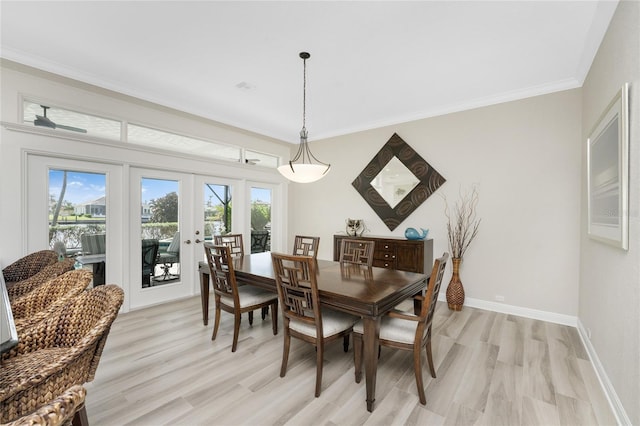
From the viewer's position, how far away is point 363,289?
2.14m

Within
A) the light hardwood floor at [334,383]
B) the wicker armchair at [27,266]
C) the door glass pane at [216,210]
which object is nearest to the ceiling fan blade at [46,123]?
the wicker armchair at [27,266]

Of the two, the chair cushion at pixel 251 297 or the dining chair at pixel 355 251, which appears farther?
the dining chair at pixel 355 251

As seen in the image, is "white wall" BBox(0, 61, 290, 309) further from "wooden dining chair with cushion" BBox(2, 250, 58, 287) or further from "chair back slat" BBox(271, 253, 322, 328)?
"chair back slat" BBox(271, 253, 322, 328)

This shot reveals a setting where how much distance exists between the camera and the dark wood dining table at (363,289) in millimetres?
1859

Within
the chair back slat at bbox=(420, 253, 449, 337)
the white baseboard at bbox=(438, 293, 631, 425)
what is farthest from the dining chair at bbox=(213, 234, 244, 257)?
the white baseboard at bbox=(438, 293, 631, 425)

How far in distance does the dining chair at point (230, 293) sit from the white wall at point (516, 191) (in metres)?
2.67

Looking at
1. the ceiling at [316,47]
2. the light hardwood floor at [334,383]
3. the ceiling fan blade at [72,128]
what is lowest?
the light hardwood floor at [334,383]

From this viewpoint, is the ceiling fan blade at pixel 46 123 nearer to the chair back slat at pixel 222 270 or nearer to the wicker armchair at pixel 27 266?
the wicker armchair at pixel 27 266

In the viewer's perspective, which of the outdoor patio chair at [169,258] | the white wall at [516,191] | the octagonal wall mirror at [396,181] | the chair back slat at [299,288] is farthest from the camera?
the octagonal wall mirror at [396,181]

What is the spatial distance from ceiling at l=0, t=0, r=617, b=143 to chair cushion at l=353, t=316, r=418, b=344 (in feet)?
8.15

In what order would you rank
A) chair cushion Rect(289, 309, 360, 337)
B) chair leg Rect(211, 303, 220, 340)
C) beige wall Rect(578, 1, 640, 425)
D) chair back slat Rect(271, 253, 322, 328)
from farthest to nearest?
1. chair leg Rect(211, 303, 220, 340)
2. chair cushion Rect(289, 309, 360, 337)
3. chair back slat Rect(271, 253, 322, 328)
4. beige wall Rect(578, 1, 640, 425)

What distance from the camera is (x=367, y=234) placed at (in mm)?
5004

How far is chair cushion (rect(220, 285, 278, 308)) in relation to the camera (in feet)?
9.12

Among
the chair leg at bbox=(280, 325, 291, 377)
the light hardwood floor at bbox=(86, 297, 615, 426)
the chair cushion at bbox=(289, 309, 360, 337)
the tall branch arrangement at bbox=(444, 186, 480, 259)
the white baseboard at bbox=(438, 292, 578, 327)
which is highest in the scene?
the tall branch arrangement at bbox=(444, 186, 480, 259)
